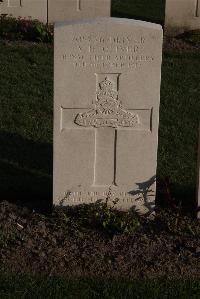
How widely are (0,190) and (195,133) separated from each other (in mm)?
2761

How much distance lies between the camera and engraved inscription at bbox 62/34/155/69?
6.12m

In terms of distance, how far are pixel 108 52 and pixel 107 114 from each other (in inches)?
21.4

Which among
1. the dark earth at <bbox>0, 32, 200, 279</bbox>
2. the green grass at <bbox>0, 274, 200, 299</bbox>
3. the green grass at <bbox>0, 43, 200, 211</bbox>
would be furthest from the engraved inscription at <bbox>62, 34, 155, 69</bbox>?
the green grass at <bbox>0, 274, 200, 299</bbox>

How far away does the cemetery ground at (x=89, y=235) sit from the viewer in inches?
226

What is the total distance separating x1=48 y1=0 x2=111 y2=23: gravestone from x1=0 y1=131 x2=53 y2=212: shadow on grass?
5.27 meters

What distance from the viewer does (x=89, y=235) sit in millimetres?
6375

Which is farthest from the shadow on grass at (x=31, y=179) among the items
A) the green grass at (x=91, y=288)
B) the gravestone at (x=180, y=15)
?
the gravestone at (x=180, y=15)

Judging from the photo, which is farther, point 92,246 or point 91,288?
point 92,246

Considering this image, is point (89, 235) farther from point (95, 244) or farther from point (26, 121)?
point (26, 121)

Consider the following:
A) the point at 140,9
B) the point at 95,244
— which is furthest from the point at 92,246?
the point at 140,9

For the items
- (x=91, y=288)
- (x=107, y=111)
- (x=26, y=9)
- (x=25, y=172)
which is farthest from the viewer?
(x=26, y=9)

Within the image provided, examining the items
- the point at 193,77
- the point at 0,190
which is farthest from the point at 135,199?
the point at 193,77

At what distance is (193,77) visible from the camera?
1127 centimetres

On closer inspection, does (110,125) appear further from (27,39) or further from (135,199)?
(27,39)
